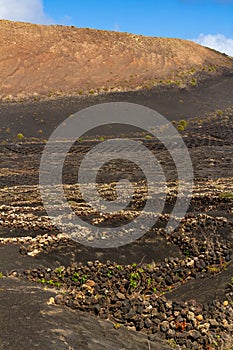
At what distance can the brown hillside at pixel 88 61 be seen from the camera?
210ft

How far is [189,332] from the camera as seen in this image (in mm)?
9375

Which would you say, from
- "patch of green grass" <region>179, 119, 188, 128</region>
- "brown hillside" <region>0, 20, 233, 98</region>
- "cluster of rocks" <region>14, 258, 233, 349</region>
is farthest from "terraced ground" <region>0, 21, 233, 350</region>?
"brown hillside" <region>0, 20, 233, 98</region>

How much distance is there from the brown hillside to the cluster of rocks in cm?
5140

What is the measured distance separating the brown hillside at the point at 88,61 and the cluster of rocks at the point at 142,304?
51400 millimetres

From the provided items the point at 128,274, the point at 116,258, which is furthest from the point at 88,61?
the point at 128,274

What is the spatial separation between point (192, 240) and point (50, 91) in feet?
164

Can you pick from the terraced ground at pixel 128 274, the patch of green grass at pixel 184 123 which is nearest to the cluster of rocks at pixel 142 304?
the terraced ground at pixel 128 274

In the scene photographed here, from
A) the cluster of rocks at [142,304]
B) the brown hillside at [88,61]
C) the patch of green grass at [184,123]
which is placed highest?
the brown hillside at [88,61]

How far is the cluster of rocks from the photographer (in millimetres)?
9430

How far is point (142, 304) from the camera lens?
32.7 ft

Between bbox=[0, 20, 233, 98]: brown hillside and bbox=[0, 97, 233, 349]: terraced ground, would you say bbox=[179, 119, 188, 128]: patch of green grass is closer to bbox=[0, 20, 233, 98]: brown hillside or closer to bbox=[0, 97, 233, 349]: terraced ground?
bbox=[0, 20, 233, 98]: brown hillside

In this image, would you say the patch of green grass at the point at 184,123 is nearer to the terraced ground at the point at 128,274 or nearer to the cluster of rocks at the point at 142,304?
the terraced ground at the point at 128,274

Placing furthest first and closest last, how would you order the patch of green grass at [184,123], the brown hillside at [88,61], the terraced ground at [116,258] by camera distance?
the brown hillside at [88,61] → the patch of green grass at [184,123] → the terraced ground at [116,258]

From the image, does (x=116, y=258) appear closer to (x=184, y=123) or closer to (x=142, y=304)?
(x=142, y=304)
